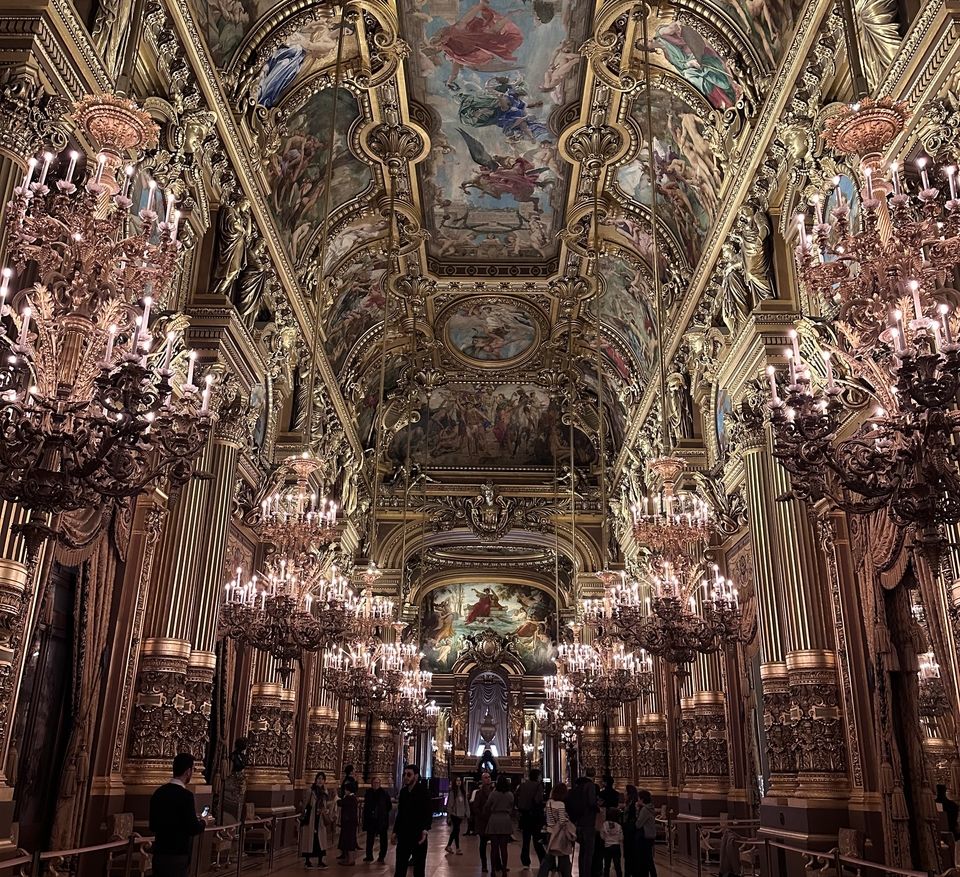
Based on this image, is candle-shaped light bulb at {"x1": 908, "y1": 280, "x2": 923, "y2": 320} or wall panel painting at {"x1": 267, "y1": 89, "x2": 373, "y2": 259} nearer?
candle-shaped light bulb at {"x1": 908, "y1": 280, "x2": 923, "y2": 320}

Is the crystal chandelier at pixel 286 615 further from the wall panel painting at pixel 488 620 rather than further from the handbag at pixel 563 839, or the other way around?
the wall panel painting at pixel 488 620

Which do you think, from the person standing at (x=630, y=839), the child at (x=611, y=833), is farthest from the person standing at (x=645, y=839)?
the child at (x=611, y=833)

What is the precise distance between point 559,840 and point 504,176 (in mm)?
11106

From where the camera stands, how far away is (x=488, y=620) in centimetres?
3800

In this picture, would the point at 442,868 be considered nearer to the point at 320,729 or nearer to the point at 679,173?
the point at 320,729

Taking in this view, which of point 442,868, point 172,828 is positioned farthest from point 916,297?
point 442,868

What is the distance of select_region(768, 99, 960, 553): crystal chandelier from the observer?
4496mm

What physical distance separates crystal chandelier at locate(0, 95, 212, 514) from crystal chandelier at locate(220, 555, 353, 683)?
424cm

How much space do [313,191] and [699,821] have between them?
11.2m

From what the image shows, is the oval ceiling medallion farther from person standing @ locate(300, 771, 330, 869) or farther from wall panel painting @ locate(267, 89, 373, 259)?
person standing @ locate(300, 771, 330, 869)

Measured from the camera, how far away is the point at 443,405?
25.1 metres

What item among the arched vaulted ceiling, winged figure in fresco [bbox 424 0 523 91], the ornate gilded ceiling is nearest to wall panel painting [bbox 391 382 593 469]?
the arched vaulted ceiling

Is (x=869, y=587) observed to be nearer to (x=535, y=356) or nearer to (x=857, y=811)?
(x=857, y=811)

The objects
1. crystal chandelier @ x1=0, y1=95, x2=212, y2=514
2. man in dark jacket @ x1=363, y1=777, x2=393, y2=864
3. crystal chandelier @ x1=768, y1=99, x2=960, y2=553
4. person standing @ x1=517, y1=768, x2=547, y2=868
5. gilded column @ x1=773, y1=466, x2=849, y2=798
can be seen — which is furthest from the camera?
man in dark jacket @ x1=363, y1=777, x2=393, y2=864
